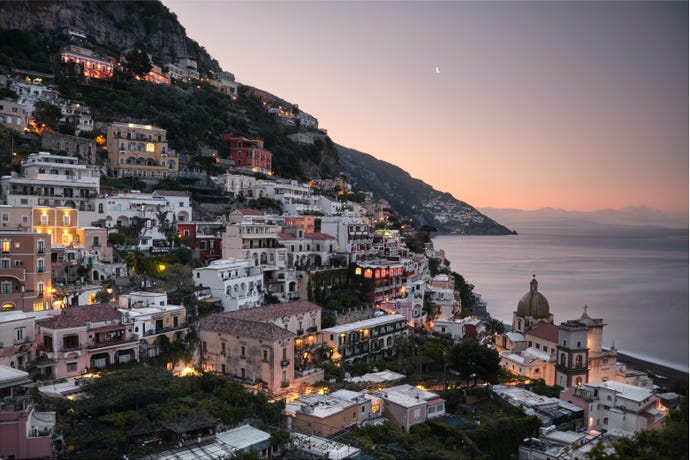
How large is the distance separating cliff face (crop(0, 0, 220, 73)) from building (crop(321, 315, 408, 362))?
51423 mm

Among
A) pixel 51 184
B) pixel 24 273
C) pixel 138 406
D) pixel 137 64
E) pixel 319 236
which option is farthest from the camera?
pixel 137 64

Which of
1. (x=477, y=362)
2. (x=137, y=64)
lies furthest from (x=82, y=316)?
(x=137, y=64)

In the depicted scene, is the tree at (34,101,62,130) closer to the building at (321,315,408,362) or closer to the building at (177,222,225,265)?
the building at (177,222,225,265)

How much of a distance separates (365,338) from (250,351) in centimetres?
792

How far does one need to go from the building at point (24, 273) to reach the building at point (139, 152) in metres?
16.8

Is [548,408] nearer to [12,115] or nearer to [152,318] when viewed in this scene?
[152,318]

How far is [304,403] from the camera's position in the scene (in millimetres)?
19625

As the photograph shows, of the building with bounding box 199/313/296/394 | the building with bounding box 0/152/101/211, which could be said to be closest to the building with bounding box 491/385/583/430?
the building with bounding box 199/313/296/394

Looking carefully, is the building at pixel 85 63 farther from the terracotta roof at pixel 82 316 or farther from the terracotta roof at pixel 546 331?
the terracotta roof at pixel 546 331

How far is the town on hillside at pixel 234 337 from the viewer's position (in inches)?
659

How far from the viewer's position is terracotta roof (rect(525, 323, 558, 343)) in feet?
104

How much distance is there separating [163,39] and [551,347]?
65.6 m

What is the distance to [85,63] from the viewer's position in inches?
2092

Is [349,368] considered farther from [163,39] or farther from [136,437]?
[163,39]
